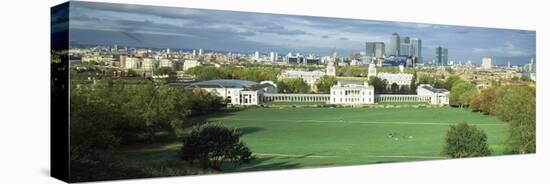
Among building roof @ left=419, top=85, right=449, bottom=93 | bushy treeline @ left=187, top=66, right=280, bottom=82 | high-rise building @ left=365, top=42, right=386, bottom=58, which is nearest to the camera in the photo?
bushy treeline @ left=187, top=66, right=280, bottom=82

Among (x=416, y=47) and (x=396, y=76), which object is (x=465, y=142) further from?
(x=416, y=47)

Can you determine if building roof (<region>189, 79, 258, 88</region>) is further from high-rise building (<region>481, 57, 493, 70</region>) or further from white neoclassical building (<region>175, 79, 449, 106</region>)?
high-rise building (<region>481, 57, 493, 70</region>)

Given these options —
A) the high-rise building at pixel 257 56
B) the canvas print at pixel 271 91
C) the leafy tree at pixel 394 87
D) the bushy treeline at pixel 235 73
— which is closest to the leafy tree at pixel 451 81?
the canvas print at pixel 271 91

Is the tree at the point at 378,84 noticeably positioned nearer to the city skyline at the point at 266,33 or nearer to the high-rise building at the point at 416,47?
the city skyline at the point at 266,33

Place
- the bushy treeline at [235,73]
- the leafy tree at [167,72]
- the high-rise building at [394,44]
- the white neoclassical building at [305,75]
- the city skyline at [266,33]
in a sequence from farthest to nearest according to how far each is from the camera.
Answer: the high-rise building at [394,44] → the white neoclassical building at [305,75] → the bushy treeline at [235,73] → the leafy tree at [167,72] → the city skyline at [266,33]

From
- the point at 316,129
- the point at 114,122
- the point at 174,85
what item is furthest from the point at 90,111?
the point at 316,129

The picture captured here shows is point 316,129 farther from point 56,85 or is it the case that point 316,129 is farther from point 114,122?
point 56,85

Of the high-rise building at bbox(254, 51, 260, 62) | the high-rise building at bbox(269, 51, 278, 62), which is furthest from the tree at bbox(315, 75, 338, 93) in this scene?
the high-rise building at bbox(254, 51, 260, 62)
